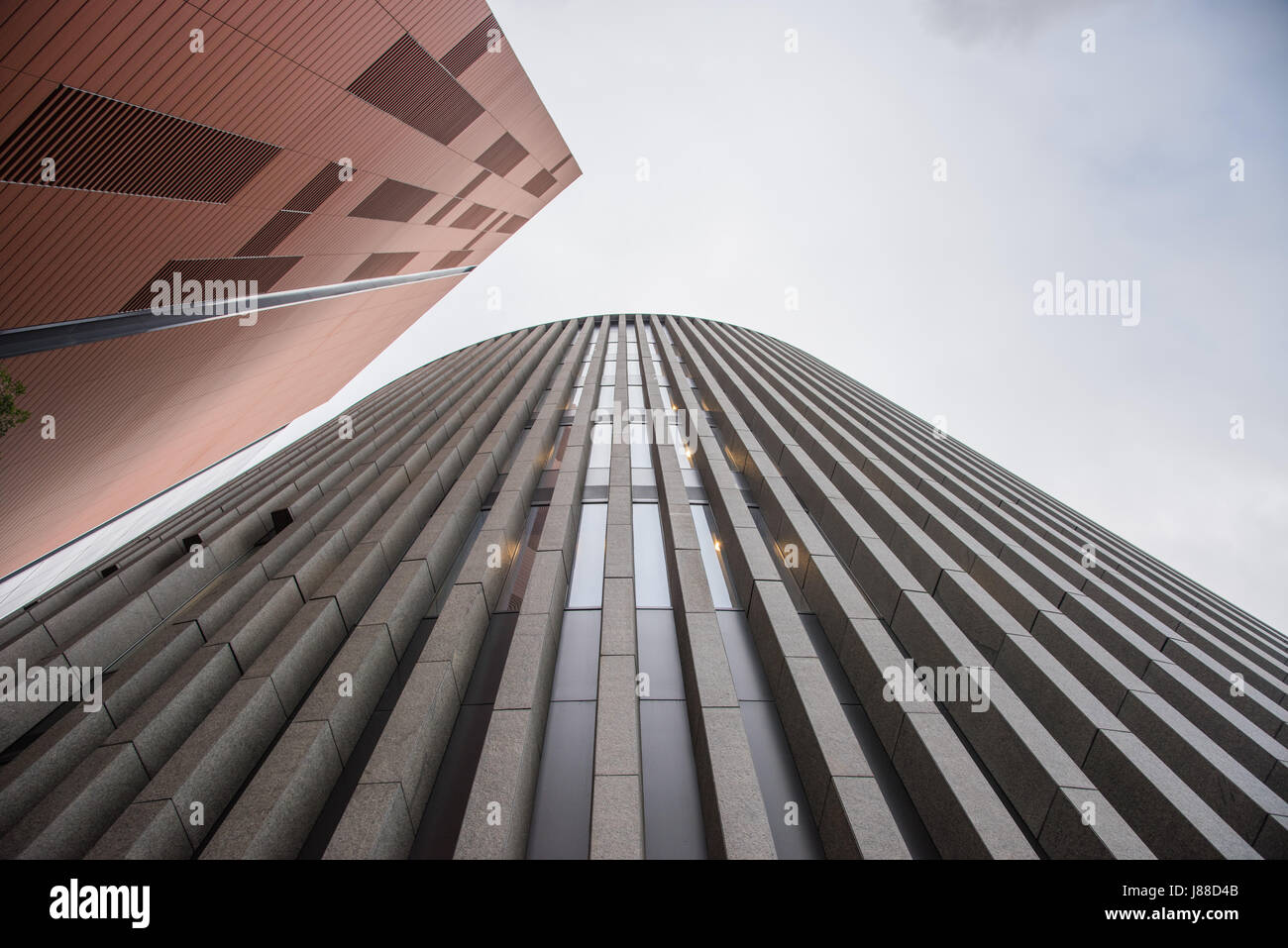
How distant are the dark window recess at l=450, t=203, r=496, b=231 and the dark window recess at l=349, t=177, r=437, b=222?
2556 mm

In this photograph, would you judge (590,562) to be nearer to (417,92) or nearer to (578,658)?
(578,658)

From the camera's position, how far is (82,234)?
8.49 m

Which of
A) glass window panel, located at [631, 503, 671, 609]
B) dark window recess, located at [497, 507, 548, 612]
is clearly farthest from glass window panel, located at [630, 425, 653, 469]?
dark window recess, located at [497, 507, 548, 612]

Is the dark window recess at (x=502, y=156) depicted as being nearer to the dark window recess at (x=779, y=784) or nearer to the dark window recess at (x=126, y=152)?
the dark window recess at (x=126, y=152)

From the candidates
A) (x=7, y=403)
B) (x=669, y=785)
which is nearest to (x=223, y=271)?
(x=7, y=403)

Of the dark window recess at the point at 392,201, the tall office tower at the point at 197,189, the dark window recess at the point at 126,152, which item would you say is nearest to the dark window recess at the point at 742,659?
the tall office tower at the point at 197,189

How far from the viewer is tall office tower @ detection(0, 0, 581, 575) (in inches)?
284

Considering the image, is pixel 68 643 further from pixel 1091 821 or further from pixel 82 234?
pixel 1091 821

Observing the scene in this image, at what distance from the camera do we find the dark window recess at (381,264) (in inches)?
635

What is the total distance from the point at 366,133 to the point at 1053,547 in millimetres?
17651

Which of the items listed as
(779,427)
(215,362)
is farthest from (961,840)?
(215,362)

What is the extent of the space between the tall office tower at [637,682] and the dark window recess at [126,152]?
19.5 ft

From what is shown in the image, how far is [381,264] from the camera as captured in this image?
1719 centimetres
